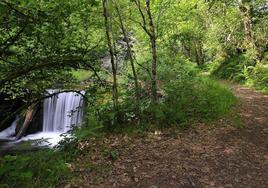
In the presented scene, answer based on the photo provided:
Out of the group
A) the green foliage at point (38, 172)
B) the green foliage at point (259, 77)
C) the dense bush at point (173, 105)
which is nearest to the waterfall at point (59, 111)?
the dense bush at point (173, 105)

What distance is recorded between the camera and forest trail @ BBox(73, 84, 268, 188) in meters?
4.38

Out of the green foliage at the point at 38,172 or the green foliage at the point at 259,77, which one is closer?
the green foliage at the point at 38,172

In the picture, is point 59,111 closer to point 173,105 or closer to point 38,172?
point 173,105

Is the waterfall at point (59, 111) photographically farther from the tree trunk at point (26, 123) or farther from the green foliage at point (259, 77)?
the green foliage at point (259, 77)

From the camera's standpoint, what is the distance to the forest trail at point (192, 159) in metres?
4.38

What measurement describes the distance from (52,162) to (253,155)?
3.68m

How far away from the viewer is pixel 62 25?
453 cm

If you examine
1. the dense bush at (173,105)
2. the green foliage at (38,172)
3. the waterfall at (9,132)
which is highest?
the dense bush at (173,105)

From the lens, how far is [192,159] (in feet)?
16.9

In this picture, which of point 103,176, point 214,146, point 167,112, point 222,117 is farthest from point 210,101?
point 103,176

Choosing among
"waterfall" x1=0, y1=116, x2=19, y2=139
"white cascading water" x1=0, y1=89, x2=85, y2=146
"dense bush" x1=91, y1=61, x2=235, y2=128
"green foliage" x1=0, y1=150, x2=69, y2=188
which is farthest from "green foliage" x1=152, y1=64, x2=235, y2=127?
"waterfall" x1=0, y1=116, x2=19, y2=139

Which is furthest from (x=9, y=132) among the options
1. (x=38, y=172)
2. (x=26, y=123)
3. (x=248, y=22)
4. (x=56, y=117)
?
(x=248, y=22)

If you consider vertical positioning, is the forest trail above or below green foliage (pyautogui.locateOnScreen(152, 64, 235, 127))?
below

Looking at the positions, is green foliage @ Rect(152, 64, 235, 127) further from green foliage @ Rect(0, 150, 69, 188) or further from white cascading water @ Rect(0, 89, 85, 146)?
white cascading water @ Rect(0, 89, 85, 146)
